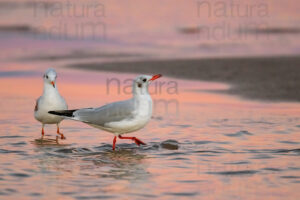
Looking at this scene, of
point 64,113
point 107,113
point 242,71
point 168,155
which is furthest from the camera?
point 242,71

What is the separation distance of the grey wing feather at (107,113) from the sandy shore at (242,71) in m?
6.33

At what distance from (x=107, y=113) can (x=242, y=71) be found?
11421 millimetres

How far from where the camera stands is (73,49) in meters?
27.8

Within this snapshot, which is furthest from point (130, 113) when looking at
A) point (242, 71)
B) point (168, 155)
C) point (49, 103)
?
point (242, 71)

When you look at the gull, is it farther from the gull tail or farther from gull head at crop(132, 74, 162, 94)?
→ gull head at crop(132, 74, 162, 94)

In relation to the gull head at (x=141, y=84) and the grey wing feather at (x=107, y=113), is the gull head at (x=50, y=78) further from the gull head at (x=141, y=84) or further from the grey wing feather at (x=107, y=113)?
the gull head at (x=141, y=84)

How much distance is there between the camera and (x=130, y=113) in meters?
9.76

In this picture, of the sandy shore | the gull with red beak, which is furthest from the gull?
the sandy shore

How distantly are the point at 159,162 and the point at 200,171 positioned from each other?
833mm

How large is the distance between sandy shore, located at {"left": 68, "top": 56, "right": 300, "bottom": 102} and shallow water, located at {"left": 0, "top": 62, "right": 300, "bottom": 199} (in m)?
1.82

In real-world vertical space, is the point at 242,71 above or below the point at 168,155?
above

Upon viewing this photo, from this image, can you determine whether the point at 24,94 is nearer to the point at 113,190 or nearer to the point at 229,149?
the point at 229,149

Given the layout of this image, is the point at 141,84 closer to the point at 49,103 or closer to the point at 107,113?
the point at 107,113

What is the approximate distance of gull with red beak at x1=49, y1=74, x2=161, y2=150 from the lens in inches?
383
